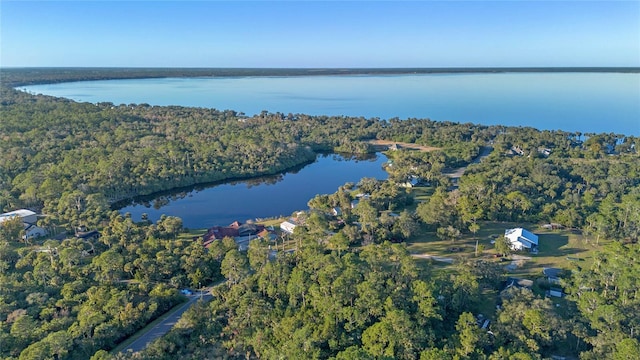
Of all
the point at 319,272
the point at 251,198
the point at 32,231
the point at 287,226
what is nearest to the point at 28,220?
the point at 32,231

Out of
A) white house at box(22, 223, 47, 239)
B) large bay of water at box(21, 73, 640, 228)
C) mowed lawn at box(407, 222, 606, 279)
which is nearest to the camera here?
mowed lawn at box(407, 222, 606, 279)

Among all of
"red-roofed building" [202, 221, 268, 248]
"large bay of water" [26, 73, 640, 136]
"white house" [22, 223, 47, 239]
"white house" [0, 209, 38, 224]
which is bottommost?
"red-roofed building" [202, 221, 268, 248]

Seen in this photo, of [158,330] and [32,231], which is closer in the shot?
[158,330]

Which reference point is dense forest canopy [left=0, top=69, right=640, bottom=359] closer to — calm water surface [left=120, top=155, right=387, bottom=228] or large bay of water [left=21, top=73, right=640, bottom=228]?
calm water surface [left=120, top=155, right=387, bottom=228]

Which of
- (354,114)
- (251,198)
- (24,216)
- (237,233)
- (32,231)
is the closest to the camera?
(32,231)

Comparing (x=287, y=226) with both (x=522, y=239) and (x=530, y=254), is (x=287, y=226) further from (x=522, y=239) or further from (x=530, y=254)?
(x=530, y=254)

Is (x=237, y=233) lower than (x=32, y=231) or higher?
lower

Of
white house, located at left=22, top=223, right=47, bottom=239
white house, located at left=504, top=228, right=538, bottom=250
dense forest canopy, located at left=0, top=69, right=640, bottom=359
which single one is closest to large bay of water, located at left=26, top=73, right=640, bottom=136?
dense forest canopy, located at left=0, top=69, right=640, bottom=359

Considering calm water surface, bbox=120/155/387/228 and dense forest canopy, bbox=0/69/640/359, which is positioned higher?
dense forest canopy, bbox=0/69/640/359
